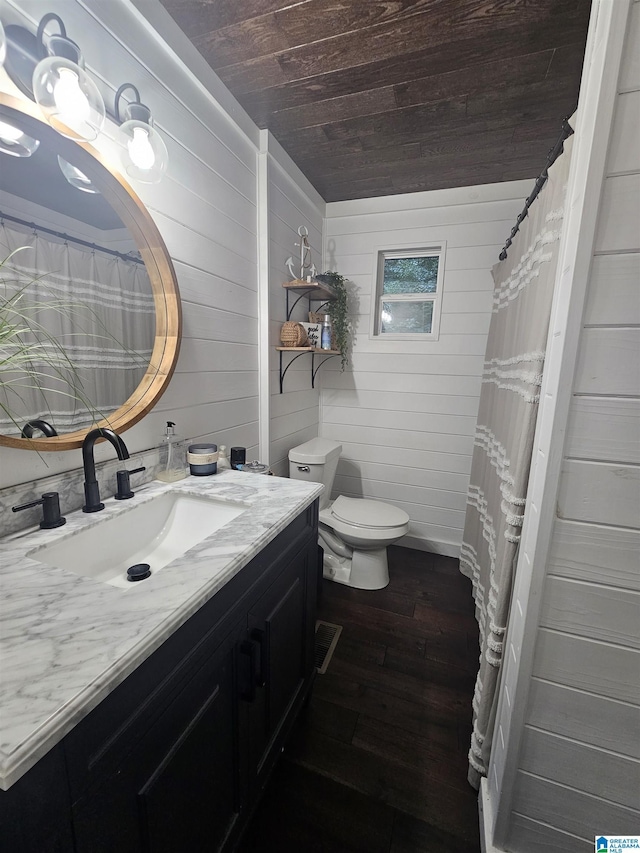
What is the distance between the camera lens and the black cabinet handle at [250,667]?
85 centimetres

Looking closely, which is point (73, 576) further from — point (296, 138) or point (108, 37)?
point (296, 138)

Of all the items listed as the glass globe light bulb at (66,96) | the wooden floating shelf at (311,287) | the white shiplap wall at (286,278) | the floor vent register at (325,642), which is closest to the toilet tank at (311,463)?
the white shiplap wall at (286,278)

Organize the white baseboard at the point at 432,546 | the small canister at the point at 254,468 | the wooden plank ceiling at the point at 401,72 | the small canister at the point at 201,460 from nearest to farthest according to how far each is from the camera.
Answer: the wooden plank ceiling at the point at 401,72, the small canister at the point at 201,460, the small canister at the point at 254,468, the white baseboard at the point at 432,546

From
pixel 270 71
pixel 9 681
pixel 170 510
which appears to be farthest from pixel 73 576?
pixel 270 71

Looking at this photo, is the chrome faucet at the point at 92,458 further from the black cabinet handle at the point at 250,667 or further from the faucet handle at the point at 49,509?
the black cabinet handle at the point at 250,667

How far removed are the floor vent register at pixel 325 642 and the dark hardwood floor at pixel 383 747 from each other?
0.03m

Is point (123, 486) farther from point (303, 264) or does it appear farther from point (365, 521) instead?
point (303, 264)

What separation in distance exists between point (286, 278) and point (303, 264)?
128 mm

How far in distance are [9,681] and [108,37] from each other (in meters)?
1.53

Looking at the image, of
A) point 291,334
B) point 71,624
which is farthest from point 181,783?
point 291,334

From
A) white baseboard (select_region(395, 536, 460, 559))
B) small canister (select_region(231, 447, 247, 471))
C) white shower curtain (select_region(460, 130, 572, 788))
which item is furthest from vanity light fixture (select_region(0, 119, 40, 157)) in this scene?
white baseboard (select_region(395, 536, 460, 559))

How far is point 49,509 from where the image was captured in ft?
2.82

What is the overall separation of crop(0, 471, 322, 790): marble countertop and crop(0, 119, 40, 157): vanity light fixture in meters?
0.88

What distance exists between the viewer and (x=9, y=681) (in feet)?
1.52
